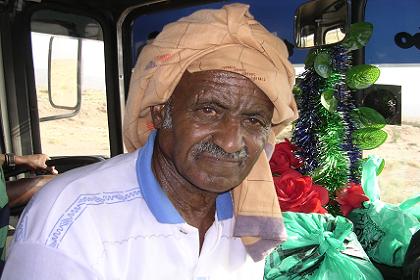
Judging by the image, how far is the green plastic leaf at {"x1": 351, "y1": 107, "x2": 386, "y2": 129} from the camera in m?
2.16

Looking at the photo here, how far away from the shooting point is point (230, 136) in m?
1.26

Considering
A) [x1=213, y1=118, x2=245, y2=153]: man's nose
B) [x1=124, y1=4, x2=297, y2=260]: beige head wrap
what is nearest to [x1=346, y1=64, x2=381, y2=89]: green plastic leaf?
[x1=124, y1=4, x2=297, y2=260]: beige head wrap

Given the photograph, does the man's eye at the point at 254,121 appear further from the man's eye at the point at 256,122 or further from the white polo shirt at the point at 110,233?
the white polo shirt at the point at 110,233

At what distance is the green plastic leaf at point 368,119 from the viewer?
216 cm

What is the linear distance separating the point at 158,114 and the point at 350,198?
1088 millimetres

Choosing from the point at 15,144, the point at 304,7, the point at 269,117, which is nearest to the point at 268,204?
the point at 269,117

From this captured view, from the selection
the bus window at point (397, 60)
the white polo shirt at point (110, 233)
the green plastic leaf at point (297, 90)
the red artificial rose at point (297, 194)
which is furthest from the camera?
the bus window at point (397, 60)

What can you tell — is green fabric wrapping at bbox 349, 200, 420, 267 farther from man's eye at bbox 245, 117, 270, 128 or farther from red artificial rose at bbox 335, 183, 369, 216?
man's eye at bbox 245, 117, 270, 128

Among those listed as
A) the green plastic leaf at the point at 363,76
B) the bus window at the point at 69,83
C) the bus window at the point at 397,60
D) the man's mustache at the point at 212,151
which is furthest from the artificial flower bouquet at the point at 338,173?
the bus window at the point at 69,83

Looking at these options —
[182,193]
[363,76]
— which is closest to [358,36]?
[363,76]

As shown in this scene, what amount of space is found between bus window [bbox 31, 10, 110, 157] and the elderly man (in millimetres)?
2127

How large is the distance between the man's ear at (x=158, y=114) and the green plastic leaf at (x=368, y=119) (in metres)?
1.13

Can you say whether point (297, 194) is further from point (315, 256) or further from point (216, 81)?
point (216, 81)

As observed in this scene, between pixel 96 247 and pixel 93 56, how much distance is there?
8.40 feet
